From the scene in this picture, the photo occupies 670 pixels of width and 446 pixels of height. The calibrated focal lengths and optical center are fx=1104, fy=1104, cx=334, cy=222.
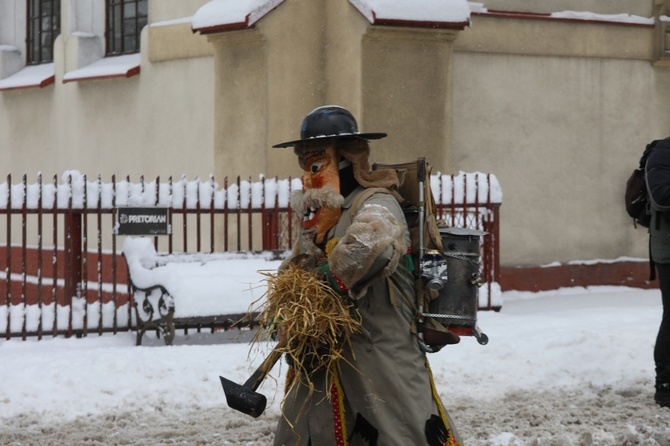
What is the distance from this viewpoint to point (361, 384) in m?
4.46

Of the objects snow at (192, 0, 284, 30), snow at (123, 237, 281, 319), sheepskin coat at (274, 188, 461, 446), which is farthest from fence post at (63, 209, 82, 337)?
sheepskin coat at (274, 188, 461, 446)

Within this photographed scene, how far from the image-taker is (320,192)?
4.61 meters

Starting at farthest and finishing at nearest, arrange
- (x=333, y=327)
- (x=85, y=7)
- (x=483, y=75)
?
1. (x=85, y=7)
2. (x=483, y=75)
3. (x=333, y=327)

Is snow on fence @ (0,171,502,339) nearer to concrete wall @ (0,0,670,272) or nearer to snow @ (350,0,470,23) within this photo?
concrete wall @ (0,0,670,272)

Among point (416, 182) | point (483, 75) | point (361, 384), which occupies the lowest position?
point (361, 384)

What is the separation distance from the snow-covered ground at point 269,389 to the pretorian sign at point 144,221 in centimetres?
103

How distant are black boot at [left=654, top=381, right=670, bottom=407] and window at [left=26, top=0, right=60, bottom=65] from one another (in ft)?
45.4

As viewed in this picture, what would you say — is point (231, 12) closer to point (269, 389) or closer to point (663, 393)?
point (269, 389)

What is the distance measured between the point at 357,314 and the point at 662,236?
145 inches

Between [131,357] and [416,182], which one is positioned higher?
[416,182]

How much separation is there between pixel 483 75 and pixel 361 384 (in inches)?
411

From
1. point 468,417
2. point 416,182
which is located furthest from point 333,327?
point 468,417

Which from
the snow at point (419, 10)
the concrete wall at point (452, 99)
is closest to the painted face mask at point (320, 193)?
the snow at point (419, 10)

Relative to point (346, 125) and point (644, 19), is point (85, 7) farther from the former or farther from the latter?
point (346, 125)
